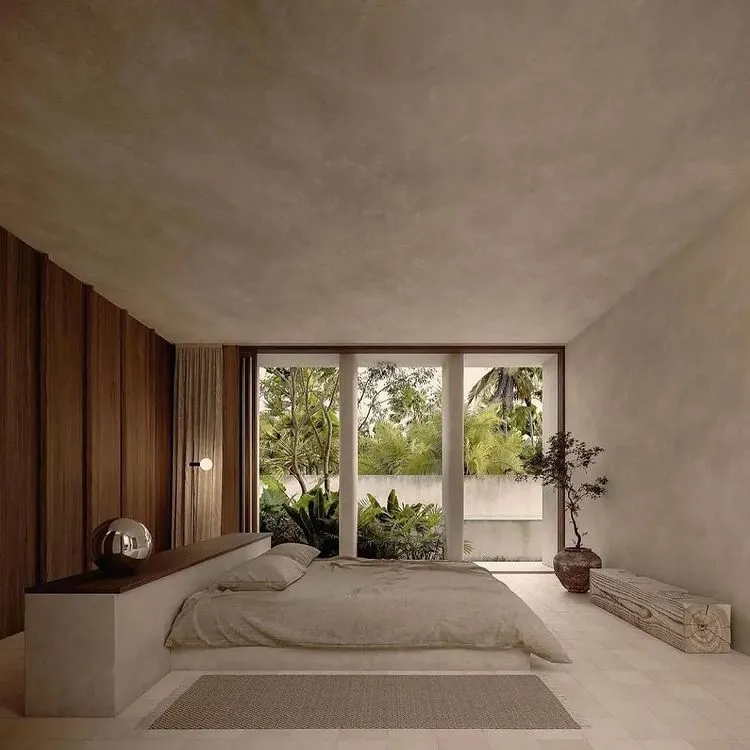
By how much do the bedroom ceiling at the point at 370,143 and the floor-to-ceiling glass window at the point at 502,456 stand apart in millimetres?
2749

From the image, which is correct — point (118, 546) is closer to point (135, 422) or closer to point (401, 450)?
point (135, 422)

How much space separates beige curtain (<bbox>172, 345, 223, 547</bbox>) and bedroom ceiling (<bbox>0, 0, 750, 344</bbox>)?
1.54 meters

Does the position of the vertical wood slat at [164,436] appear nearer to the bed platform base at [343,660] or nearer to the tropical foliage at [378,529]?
the tropical foliage at [378,529]

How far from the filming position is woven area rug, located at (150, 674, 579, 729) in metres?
3.17

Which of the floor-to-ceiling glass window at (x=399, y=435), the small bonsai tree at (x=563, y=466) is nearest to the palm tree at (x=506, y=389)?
the floor-to-ceiling glass window at (x=399, y=435)

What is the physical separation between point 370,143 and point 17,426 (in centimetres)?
305

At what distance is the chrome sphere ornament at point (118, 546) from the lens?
11.3ft

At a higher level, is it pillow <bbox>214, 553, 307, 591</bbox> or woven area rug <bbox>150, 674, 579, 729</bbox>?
pillow <bbox>214, 553, 307, 591</bbox>

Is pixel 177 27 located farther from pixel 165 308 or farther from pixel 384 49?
pixel 165 308

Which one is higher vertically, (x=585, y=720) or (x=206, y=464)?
(x=206, y=464)

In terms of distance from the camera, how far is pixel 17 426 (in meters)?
5.05

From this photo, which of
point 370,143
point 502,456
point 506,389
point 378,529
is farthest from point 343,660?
point 506,389

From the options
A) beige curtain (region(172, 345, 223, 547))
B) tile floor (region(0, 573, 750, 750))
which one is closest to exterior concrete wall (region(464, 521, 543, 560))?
beige curtain (region(172, 345, 223, 547))

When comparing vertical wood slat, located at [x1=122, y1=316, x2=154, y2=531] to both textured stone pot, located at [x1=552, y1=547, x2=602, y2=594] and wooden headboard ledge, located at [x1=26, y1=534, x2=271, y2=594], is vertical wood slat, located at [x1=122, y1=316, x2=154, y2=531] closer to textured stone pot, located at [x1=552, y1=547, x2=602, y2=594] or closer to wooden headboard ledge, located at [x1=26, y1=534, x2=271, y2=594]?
wooden headboard ledge, located at [x1=26, y1=534, x2=271, y2=594]
